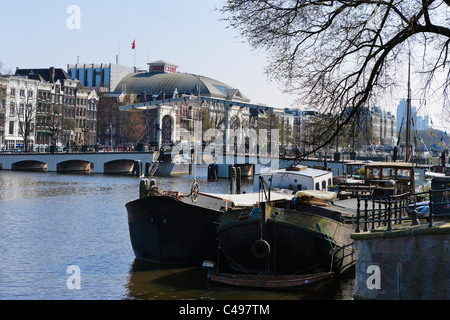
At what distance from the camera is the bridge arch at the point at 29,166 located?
90606mm

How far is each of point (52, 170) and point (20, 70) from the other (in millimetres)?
49691

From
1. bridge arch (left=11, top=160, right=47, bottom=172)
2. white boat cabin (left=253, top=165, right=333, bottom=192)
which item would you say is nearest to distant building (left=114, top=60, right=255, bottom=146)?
bridge arch (left=11, top=160, right=47, bottom=172)

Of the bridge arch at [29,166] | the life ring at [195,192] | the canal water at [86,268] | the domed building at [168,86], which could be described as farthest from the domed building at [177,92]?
the life ring at [195,192]

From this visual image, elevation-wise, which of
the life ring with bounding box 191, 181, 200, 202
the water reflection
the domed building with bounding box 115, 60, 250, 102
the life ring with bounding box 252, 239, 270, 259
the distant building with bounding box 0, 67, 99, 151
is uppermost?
the domed building with bounding box 115, 60, 250, 102

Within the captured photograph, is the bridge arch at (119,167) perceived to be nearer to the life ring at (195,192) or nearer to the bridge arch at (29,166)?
the bridge arch at (29,166)

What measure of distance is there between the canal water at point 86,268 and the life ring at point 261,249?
1.12m

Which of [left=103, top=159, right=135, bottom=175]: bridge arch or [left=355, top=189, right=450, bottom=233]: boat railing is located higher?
[left=355, top=189, right=450, bottom=233]: boat railing

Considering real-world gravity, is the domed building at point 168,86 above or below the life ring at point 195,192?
above

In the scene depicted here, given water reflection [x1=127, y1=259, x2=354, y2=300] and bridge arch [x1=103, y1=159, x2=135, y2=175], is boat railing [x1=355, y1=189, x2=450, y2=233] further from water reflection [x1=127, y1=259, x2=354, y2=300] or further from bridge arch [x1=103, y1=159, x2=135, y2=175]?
bridge arch [x1=103, y1=159, x2=135, y2=175]

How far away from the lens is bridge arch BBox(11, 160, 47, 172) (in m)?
90.6

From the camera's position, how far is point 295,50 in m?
17.0

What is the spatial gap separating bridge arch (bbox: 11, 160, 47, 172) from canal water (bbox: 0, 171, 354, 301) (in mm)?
47913
